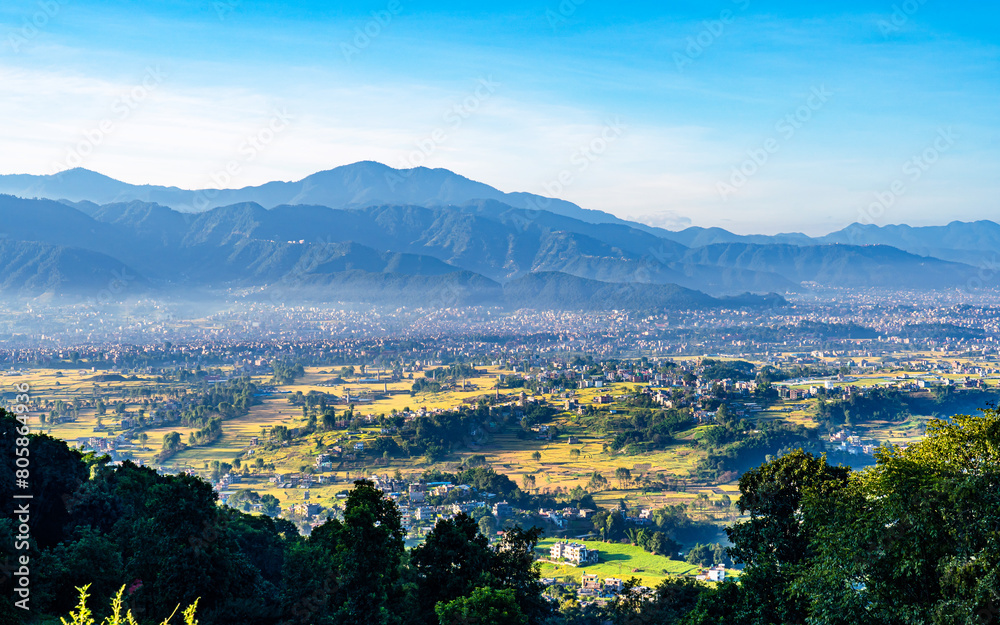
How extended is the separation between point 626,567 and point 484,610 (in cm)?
1674

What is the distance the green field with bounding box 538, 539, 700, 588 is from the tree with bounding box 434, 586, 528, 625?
541 inches

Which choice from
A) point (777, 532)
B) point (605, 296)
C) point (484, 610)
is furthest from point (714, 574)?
point (605, 296)

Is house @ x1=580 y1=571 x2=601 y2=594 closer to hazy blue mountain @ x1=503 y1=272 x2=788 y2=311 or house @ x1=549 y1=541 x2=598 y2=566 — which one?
house @ x1=549 y1=541 x2=598 y2=566

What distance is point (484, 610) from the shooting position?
42.6 feet

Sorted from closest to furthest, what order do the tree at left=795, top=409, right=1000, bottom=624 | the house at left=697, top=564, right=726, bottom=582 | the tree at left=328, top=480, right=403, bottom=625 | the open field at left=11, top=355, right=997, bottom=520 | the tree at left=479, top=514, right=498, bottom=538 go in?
the tree at left=795, top=409, right=1000, bottom=624 → the tree at left=328, top=480, right=403, bottom=625 → the house at left=697, top=564, right=726, bottom=582 → the tree at left=479, top=514, right=498, bottom=538 → the open field at left=11, top=355, right=997, bottom=520

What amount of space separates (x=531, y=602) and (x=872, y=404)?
47.9 meters

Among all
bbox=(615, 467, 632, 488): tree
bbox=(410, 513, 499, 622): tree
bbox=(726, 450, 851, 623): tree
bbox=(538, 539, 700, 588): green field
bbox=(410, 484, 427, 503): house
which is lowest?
bbox=(538, 539, 700, 588): green field

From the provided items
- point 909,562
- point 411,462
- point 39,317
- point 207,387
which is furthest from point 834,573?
point 39,317

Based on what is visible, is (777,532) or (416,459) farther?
(416,459)

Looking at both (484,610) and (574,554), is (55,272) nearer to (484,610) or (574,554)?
(574,554)

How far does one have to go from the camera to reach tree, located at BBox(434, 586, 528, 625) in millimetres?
12875

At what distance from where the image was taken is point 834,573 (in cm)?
1125

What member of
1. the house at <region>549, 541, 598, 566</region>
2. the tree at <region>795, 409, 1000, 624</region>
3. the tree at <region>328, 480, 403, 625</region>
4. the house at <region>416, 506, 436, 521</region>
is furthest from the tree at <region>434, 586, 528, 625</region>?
the house at <region>416, 506, 436, 521</region>

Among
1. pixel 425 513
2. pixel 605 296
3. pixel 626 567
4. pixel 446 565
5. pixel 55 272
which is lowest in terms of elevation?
pixel 626 567
